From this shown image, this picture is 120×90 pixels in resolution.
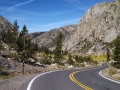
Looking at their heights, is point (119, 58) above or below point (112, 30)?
below

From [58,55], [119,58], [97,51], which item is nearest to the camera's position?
[119,58]

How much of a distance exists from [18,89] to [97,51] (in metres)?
183

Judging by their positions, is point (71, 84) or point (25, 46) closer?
point (71, 84)

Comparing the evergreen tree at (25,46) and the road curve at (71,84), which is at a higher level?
the evergreen tree at (25,46)

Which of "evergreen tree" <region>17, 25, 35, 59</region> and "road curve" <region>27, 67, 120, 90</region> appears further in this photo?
"evergreen tree" <region>17, 25, 35, 59</region>

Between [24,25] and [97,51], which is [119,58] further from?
[97,51]

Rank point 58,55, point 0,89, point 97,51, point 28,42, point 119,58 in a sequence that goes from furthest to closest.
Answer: point 97,51
point 58,55
point 28,42
point 119,58
point 0,89

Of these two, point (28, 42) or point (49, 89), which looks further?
point (28, 42)

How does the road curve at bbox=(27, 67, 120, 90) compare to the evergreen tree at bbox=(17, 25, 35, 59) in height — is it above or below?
below

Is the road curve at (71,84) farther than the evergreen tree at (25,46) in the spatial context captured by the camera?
No

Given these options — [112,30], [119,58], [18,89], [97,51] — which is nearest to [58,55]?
[119,58]

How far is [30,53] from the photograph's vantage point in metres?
42.6

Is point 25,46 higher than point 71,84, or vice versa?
point 25,46

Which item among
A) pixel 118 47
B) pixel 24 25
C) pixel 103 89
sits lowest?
pixel 103 89
